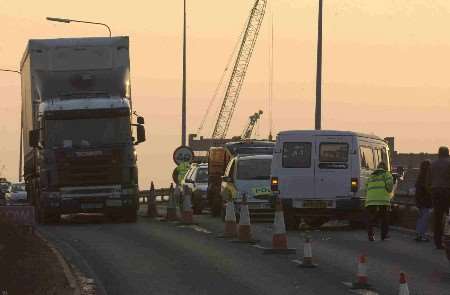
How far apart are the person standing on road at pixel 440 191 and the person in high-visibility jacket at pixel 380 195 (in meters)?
2.93

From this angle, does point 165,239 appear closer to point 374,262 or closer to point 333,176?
point 333,176

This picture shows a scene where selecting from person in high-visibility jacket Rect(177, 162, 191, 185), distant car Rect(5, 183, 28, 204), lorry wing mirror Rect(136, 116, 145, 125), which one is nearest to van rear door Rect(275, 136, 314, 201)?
lorry wing mirror Rect(136, 116, 145, 125)

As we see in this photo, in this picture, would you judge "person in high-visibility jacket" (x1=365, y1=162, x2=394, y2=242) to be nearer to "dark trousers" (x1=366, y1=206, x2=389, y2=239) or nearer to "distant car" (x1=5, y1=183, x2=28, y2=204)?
"dark trousers" (x1=366, y1=206, x2=389, y2=239)

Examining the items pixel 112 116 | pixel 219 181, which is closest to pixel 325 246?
pixel 112 116

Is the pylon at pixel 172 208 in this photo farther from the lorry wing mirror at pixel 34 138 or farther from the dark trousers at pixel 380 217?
the dark trousers at pixel 380 217

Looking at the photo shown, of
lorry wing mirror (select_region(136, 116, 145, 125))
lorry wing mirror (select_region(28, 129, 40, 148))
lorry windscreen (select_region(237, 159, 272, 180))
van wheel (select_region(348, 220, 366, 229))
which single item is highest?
lorry wing mirror (select_region(136, 116, 145, 125))

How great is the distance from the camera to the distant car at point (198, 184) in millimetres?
43625

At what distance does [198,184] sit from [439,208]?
67.0 feet

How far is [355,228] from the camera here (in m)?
32.3

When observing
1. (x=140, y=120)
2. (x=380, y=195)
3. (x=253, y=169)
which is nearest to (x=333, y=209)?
(x=380, y=195)

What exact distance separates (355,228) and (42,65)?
9.06 m

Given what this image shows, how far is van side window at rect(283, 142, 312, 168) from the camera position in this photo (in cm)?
3105

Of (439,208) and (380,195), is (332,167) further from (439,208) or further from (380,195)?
(439,208)

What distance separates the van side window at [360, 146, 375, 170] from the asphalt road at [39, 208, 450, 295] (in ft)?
5.13
